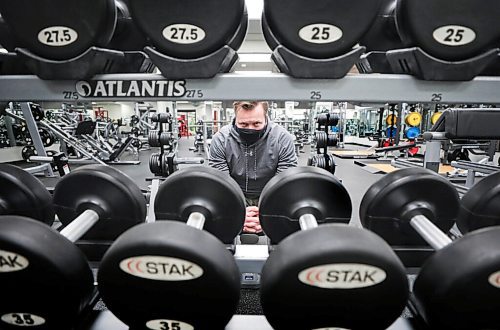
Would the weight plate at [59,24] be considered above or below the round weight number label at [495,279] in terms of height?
above

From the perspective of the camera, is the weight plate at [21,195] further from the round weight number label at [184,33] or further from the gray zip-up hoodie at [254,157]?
the gray zip-up hoodie at [254,157]

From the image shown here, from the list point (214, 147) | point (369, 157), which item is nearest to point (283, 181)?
point (214, 147)

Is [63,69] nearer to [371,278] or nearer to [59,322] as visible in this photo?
[59,322]

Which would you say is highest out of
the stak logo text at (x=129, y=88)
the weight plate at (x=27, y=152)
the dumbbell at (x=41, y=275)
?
the stak logo text at (x=129, y=88)

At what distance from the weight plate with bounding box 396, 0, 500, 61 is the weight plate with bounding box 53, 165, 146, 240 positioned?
86cm

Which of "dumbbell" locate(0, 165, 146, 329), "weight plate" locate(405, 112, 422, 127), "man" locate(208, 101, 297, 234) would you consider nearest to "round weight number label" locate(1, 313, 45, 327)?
"dumbbell" locate(0, 165, 146, 329)

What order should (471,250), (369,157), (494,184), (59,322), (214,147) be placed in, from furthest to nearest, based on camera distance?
1. (369,157)
2. (214,147)
3. (494,184)
4. (59,322)
5. (471,250)

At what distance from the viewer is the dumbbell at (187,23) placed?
0.67 meters

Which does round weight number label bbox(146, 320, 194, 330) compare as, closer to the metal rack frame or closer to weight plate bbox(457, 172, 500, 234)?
the metal rack frame

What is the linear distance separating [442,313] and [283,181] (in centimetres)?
49

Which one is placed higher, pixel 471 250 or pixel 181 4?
pixel 181 4

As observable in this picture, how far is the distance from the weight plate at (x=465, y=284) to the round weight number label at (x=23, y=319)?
2.75ft

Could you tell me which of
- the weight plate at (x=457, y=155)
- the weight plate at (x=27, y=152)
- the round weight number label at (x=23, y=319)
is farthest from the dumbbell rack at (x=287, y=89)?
the weight plate at (x=27, y=152)

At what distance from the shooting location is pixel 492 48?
0.71 metres
